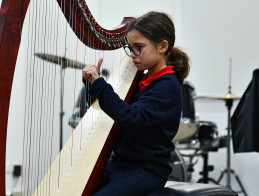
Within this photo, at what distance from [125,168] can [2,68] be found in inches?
25.5

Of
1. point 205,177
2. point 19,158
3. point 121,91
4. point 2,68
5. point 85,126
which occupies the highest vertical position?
point 2,68

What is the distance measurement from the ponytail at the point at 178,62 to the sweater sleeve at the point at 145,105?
0.61 feet

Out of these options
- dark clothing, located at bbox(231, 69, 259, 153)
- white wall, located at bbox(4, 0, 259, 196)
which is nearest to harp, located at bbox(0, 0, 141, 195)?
dark clothing, located at bbox(231, 69, 259, 153)

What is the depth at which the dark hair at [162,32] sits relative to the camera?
1365 millimetres

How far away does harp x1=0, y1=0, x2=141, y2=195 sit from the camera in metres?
0.82

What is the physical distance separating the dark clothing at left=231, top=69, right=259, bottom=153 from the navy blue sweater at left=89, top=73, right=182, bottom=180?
1353 millimetres

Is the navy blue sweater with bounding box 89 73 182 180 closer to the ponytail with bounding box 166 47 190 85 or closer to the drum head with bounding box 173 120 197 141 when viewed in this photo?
the ponytail with bounding box 166 47 190 85

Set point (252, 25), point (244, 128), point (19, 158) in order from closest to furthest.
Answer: point (244, 128) → point (19, 158) → point (252, 25)

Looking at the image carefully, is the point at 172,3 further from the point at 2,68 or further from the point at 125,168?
the point at 2,68

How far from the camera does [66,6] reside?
1.25m

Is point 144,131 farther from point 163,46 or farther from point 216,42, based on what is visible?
point 216,42

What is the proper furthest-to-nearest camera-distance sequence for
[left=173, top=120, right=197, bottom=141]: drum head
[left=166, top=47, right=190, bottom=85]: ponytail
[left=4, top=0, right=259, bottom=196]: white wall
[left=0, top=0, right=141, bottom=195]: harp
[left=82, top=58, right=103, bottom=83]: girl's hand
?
[left=4, top=0, right=259, bottom=196]: white wall
[left=173, top=120, right=197, bottom=141]: drum head
[left=166, top=47, right=190, bottom=85]: ponytail
[left=82, top=58, right=103, bottom=83]: girl's hand
[left=0, top=0, right=141, bottom=195]: harp

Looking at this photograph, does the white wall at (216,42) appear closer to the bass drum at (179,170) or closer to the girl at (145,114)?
the bass drum at (179,170)

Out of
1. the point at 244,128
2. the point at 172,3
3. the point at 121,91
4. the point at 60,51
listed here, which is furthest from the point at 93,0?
the point at 121,91
